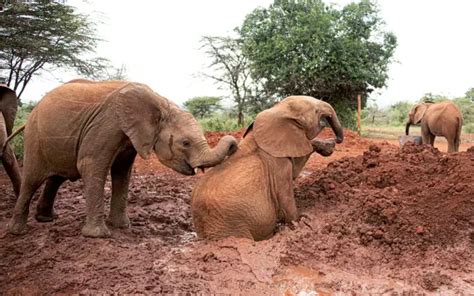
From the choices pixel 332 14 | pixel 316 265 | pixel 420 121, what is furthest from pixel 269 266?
pixel 332 14

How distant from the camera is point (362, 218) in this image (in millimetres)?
5078

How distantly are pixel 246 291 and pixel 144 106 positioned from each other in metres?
2.25

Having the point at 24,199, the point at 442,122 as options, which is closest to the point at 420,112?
the point at 442,122

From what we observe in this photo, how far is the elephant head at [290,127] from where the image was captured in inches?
212

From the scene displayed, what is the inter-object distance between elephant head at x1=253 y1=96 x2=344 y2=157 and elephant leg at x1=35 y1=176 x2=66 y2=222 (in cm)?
272

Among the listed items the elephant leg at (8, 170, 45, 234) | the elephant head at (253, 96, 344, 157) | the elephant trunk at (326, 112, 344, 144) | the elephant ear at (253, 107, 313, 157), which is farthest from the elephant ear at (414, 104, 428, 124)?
the elephant leg at (8, 170, 45, 234)

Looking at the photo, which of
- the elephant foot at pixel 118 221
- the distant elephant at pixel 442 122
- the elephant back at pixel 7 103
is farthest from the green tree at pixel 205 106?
the elephant foot at pixel 118 221

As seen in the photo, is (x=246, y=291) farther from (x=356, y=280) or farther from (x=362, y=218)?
(x=362, y=218)

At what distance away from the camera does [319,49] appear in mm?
20500

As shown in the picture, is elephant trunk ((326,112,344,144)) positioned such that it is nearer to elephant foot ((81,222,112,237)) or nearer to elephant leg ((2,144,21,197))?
elephant foot ((81,222,112,237))

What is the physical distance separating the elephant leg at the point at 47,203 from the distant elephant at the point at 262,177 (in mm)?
2129

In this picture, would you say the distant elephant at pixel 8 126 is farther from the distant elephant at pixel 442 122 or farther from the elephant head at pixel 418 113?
the elephant head at pixel 418 113

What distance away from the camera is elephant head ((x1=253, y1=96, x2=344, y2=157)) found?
5391mm

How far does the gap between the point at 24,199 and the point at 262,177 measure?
2761 mm
